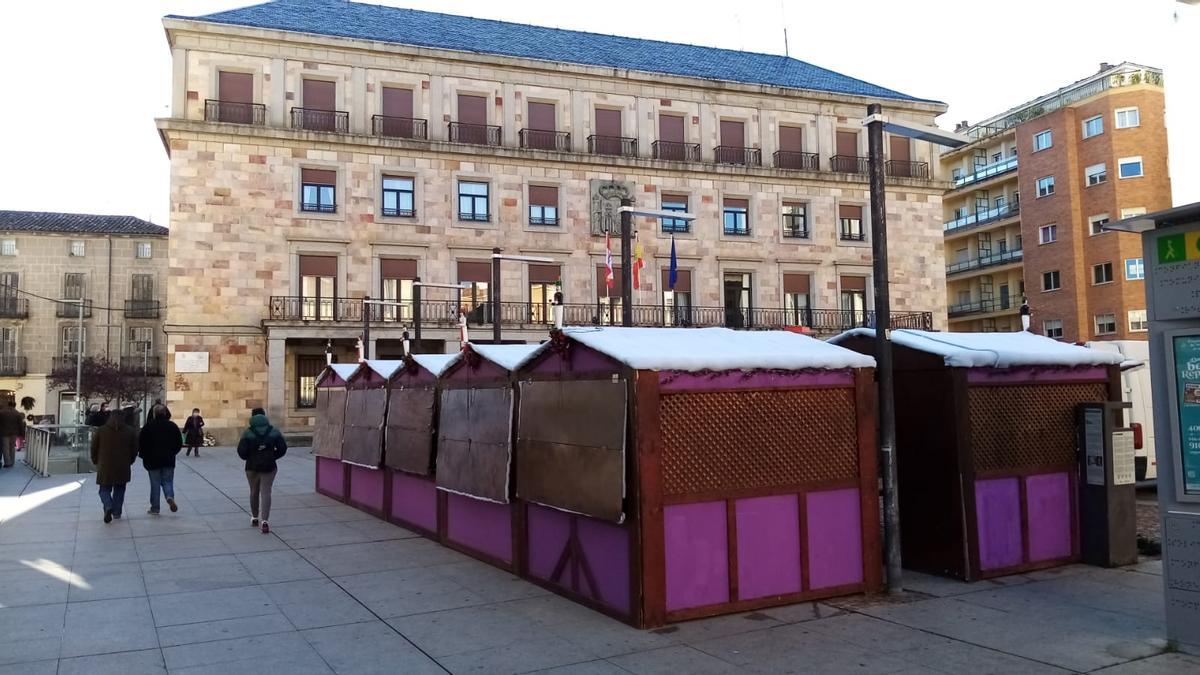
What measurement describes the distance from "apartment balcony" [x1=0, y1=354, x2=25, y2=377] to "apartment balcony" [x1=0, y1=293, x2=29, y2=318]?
255cm

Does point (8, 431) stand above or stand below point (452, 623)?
above

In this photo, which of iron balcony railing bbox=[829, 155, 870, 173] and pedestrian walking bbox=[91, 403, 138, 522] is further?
iron balcony railing bbox=[829, 155, 870, 173]

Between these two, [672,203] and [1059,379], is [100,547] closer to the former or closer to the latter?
[1059,379]

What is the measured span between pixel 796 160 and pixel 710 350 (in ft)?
115

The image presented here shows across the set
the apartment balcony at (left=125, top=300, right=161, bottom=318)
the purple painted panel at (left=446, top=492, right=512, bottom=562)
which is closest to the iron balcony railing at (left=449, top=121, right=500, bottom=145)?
the purple painted panel at (left=446, top=492, right=512, bottom=562)

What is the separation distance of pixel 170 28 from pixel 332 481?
24.0 m

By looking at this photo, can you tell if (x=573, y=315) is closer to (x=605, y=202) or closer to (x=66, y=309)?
(x=605, y=202)

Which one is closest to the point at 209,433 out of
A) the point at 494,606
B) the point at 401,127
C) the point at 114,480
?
the point at 401,127

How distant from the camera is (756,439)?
776 centimetres

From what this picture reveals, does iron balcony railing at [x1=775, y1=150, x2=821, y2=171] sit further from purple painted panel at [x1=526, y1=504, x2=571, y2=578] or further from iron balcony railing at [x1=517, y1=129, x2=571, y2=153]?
purple painted panel at [x1=526, y1=504, x2=571, y2=578]

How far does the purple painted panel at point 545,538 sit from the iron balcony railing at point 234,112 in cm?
2886

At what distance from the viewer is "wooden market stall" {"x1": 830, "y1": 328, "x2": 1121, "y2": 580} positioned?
8.60 m

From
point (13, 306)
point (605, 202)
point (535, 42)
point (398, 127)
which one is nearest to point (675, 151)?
point (605, 202)

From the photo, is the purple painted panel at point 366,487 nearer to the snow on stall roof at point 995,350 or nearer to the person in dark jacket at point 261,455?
the person in dark jacket at point 261,455
